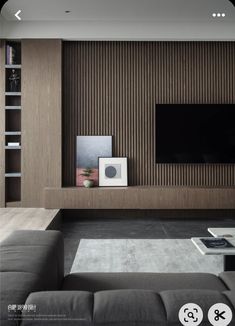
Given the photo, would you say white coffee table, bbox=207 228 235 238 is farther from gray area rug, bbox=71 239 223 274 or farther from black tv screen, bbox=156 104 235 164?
black tv screen, bbox=156 104 235 164

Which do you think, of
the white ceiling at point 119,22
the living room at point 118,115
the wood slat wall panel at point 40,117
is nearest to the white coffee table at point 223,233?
the living room at point 118,115

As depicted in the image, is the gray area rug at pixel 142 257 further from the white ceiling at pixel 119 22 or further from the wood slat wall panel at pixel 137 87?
the white ceiling at pixel 119 22

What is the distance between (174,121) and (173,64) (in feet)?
2.67

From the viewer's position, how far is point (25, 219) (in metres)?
4.21

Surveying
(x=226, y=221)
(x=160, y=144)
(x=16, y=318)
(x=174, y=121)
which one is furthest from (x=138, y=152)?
(x=16, y=318)

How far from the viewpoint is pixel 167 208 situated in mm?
4785

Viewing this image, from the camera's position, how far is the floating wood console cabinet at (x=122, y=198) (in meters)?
4.76

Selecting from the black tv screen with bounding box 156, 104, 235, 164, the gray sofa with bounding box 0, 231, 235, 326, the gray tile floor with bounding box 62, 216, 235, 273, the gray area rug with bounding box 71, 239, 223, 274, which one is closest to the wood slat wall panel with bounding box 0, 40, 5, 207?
the gray tile floor with bounding box 62, 216, 235, 273

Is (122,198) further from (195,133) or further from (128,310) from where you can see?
(128,310)

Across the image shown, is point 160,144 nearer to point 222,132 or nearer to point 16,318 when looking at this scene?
point 222,132

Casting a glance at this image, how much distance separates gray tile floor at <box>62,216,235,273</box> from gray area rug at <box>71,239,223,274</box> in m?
0.21

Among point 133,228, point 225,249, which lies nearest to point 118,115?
point 133,228

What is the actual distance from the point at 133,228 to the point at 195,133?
5.21ft

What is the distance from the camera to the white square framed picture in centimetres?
504
